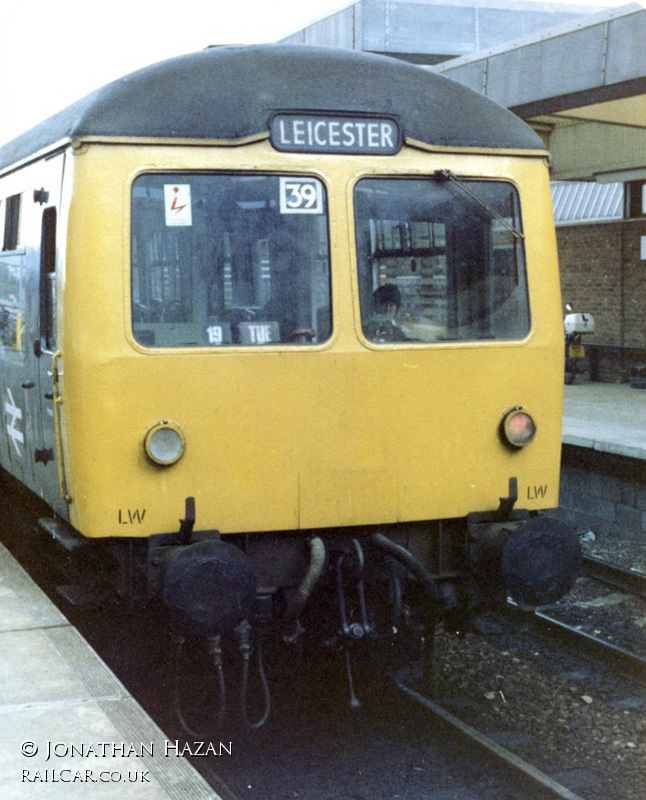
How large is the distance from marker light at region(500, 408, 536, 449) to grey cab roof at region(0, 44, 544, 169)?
1.20m

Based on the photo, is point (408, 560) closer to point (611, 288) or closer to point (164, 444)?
point (164, 444)

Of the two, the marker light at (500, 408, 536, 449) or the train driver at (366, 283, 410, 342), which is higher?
the train driver at (366, 283, 410, 342)

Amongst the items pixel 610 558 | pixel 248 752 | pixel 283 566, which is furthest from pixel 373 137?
pixel 610 558

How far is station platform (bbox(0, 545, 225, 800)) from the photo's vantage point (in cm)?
368

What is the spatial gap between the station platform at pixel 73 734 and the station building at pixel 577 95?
24.4 ft

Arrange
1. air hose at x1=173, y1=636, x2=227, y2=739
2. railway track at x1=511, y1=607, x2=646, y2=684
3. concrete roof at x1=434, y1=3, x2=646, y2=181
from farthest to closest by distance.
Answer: concrete roof at x1=434, y1=3, x2=646, y2=181, railway track at x1=511, y1=607, x2=646, y2=684, air hose at x1=173, y1=636, x2=227, y2=739

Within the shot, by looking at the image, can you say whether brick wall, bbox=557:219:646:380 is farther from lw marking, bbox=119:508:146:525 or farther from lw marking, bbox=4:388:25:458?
lw marking, bbox=119:508:146:525

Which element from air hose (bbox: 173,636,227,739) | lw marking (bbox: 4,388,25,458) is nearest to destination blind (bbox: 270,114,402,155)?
air hose (bbox: 173,636,227,739)

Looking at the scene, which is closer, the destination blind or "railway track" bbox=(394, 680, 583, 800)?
"railway track" bbox=(394, 680, 583, 800)

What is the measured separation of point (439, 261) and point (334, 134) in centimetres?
73

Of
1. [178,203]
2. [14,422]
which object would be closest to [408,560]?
[178,203]

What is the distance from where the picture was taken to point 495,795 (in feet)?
16.2

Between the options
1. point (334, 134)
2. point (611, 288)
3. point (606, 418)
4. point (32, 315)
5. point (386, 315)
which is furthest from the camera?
point (611, 288)

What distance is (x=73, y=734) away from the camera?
409 cm
